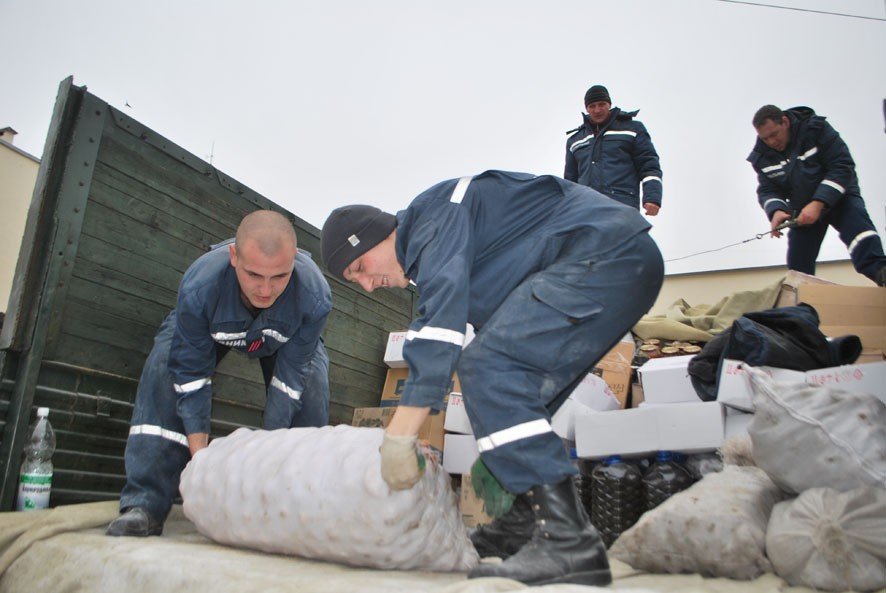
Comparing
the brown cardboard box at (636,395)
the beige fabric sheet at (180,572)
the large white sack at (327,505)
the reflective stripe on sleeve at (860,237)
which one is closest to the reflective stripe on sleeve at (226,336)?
the large white sack at (327,505)

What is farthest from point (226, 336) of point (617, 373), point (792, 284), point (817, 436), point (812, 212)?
point (812, 212)

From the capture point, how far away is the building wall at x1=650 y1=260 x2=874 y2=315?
6555 mm

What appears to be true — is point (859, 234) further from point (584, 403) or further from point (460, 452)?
point (460, 452)

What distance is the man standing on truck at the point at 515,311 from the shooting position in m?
1.48

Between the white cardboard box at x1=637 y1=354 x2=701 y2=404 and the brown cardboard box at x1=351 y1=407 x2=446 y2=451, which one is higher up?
the white cardboard box at x1=637 y1=354 x2=701 y2=404

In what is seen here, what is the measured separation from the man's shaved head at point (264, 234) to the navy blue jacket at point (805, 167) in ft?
10.7

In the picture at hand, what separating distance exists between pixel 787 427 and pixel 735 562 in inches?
14.6

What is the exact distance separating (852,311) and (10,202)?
29.2ft

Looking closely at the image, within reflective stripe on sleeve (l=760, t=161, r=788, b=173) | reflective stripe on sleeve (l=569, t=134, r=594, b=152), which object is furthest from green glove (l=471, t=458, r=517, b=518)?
reflective stripe on sleeve (l=760, t=161, r=788, b=173)

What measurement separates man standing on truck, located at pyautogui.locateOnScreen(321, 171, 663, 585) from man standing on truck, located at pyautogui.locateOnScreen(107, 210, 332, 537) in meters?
0.58

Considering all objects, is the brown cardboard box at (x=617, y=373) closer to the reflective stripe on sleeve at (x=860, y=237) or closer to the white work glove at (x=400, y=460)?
the reflective stripe on sleeve at (x=860, y=237)

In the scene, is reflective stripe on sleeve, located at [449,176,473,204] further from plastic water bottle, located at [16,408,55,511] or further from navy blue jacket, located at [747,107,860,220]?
navy blue jacket, located at [747,107,860,220]

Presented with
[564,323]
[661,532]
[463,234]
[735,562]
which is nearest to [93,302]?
[463,234]

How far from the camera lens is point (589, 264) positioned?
5.43ft
